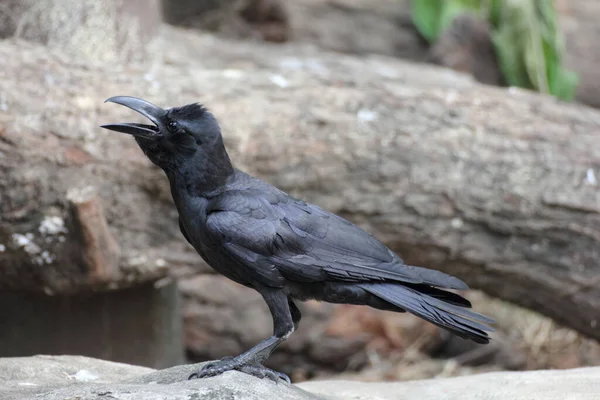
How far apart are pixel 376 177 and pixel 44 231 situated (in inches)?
70.5

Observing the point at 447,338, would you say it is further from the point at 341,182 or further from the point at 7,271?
the point at 7,271

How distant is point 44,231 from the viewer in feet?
13.2

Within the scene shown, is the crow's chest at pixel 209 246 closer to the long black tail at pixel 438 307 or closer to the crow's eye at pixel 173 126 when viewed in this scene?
the crow's eye at pixel 173 126

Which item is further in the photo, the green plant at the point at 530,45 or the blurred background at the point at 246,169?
the green plant at the point at 530,45

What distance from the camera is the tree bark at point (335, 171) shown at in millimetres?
4055

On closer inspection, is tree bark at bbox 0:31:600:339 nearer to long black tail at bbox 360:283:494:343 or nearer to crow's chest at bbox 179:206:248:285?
crow's chest at bbox 179:206:248:285

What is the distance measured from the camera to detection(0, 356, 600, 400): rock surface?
2592mm

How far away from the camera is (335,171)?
4496mm

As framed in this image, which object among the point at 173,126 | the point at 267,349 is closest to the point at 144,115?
the point at 173,126

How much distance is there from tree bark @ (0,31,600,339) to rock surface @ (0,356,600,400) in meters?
0.78

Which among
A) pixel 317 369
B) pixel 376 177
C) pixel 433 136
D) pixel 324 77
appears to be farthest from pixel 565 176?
pixel 317 369

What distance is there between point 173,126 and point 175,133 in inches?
1.1

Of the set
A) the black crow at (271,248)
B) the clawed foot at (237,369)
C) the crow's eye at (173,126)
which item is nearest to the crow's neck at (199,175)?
the black crow at (271,248)

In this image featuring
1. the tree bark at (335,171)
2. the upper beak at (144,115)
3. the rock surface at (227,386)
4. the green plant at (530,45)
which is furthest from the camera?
the green plant at (530,45)
